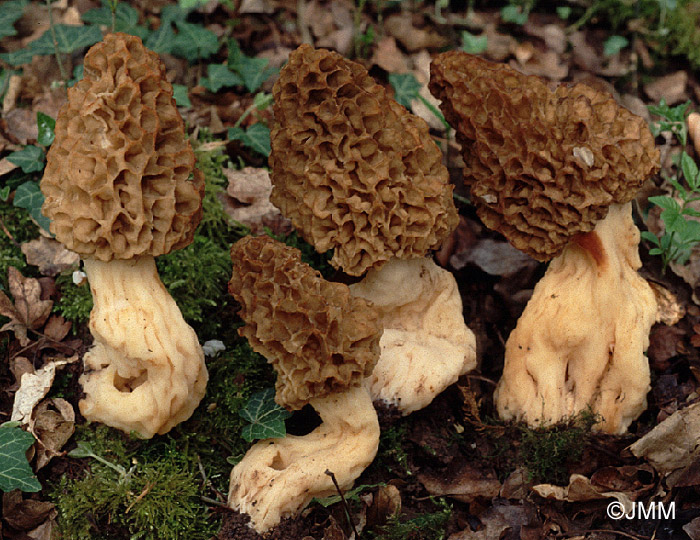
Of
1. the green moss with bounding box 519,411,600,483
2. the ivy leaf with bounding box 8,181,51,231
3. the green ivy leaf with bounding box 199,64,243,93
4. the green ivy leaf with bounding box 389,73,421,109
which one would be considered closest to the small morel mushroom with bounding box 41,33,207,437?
the ivy leaf with bounding box 8,181,51,231

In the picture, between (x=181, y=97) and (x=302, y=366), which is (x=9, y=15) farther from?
(x=302, y=366)

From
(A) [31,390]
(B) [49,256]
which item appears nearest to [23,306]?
(B) [49,256]

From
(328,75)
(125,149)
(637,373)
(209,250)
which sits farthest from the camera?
(209,250)

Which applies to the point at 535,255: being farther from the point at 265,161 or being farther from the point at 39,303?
the point at 39,303

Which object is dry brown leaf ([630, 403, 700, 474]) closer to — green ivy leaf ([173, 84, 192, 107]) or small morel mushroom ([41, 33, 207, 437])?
small morel mushroom ([41, 33, 207, 437])

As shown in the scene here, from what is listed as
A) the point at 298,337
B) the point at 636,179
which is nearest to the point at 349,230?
the point at 298,337
